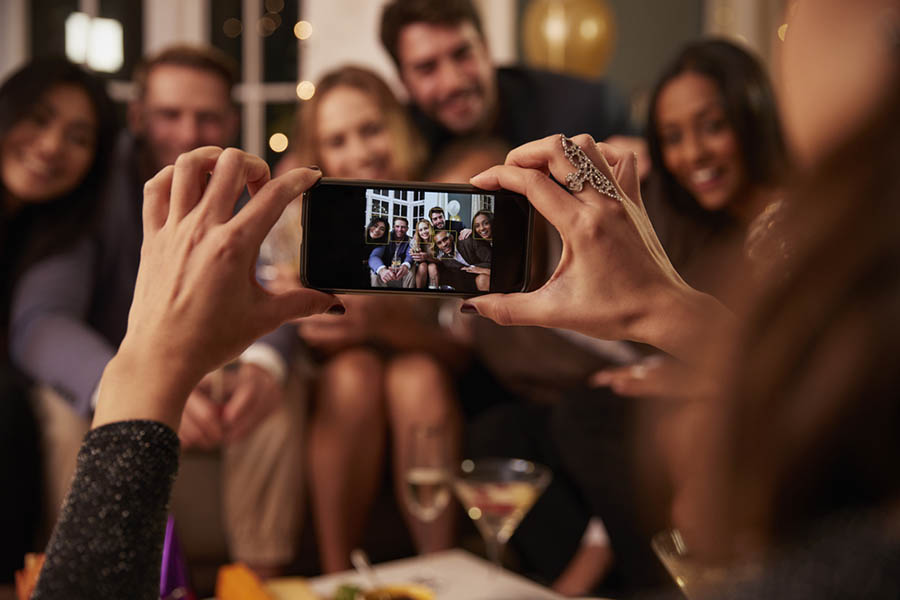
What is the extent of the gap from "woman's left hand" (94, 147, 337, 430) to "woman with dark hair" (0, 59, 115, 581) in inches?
52.1

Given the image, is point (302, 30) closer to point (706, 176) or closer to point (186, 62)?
point (186, 62)

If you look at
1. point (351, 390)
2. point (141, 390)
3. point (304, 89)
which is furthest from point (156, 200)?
point (304, 89)

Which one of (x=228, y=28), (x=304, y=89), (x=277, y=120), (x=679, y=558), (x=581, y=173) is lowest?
(x=679, y=558)

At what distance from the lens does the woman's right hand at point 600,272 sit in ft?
1.90

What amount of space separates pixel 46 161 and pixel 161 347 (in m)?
1.44

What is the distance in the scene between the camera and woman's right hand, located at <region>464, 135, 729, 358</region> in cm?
58

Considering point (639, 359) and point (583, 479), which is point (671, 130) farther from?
point (583, 479)

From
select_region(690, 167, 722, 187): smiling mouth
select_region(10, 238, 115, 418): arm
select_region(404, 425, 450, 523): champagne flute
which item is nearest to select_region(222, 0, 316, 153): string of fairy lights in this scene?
select_region(10, 238, 115, 418): arm

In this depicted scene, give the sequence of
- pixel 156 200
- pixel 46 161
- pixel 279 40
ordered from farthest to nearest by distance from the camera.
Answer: pixel 279 40
pixel 46 161
pixel 156 200

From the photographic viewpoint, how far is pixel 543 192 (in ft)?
1.91

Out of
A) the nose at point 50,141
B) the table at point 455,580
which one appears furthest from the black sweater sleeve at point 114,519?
the nose at point 50,141

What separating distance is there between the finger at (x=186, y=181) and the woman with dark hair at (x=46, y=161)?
4.36 feet

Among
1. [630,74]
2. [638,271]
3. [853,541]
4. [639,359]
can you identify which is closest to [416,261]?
[638,271]

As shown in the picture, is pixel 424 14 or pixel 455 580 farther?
pixel 424 14
